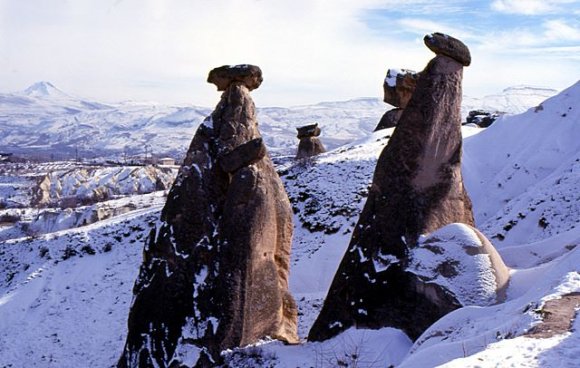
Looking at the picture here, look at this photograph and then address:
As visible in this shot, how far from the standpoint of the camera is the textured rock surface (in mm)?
10039

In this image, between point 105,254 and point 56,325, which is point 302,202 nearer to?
point 105,254

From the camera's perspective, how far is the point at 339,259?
1934 centimetres

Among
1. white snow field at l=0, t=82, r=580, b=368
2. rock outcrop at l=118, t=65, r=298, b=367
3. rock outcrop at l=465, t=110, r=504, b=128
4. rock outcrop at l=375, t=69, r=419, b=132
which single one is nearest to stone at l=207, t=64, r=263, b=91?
rock outcrop at l=118, t=65, r=298, b=367

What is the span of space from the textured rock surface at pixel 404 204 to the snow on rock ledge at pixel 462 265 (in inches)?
12.3

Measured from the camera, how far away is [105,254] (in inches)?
965

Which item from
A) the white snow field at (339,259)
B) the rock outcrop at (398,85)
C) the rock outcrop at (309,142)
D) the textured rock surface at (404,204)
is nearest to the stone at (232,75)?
the textured rock surface at (404,204)

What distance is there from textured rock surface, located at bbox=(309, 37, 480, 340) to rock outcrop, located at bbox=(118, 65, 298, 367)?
4.87 ft

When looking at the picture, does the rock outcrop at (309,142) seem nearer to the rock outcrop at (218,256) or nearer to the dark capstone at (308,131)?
the dark capstone at (308,131)

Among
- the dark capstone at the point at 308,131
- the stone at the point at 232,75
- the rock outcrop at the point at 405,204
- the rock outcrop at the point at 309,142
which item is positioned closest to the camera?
the rock outcrop at the point at 405,204

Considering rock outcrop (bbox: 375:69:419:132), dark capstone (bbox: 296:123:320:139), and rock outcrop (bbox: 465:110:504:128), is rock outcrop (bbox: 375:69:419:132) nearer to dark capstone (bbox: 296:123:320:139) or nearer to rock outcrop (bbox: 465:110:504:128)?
dark capstone (bbox: 296:123:320:139)

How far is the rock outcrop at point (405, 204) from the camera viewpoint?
10031 mm

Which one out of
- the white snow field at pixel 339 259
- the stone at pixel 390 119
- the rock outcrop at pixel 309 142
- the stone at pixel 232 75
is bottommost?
the white snow field at pixel 339 259

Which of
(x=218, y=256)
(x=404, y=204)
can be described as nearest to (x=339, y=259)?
(x=218, y=256)

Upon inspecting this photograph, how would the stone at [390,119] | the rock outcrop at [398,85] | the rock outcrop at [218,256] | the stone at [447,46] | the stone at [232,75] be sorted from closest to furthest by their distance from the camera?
the stone at [447,46] < the rock outcrop at [218,256] < the stone at [232,75] < the rock outcrop at [398,85] < the stone at [390,119]
